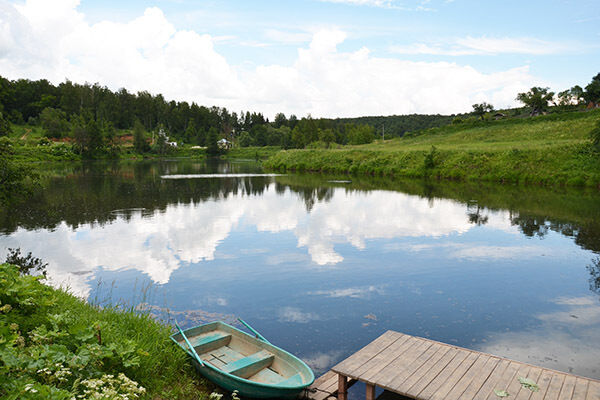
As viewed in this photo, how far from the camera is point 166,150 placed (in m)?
134

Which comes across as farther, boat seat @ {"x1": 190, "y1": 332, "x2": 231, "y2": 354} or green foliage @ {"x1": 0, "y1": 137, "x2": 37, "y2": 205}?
green foliage @ {"x1": 0, "y1": 137, "x2": 37, "y2": 205}

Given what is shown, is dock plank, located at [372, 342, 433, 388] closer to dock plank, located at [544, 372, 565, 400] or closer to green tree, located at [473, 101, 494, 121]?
dock plank, located at [544, 372, 565, 400]

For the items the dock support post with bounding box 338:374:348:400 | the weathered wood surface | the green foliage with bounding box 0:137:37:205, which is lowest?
the weathered wood surface

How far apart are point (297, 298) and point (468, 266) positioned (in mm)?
7499

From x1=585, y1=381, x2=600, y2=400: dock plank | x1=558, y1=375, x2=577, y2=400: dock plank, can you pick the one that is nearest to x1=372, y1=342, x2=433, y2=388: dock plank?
x1=558, y1=375, x2=577, y2=400: dock plank

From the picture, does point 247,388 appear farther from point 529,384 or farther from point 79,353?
point 529,384

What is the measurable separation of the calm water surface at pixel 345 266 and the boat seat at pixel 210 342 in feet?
4.90

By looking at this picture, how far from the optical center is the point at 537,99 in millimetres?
85438

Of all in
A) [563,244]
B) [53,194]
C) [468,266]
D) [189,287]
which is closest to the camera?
[189,287]

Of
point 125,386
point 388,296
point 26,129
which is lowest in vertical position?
point 388,296

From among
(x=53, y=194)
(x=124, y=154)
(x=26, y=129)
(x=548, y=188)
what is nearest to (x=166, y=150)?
(x=124, y=154)

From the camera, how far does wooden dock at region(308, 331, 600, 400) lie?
22.0ft

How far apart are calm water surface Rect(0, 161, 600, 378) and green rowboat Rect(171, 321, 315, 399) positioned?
1.32 metres

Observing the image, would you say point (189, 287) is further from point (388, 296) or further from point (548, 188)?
point (548, 188)
